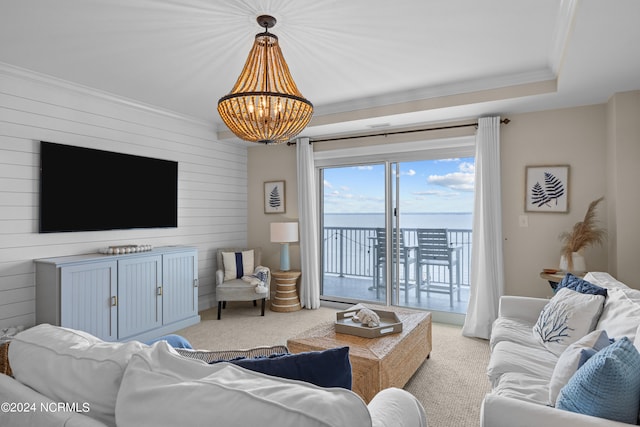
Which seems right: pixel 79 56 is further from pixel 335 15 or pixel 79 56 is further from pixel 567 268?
pixel 567 268

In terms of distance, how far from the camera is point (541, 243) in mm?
3910

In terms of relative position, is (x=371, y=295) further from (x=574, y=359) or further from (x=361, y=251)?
(x=574, y=359)

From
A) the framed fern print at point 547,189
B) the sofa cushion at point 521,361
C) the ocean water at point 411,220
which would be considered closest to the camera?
the sofa cushion at point 521,361

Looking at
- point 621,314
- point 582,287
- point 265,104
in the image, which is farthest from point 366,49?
point 621,314

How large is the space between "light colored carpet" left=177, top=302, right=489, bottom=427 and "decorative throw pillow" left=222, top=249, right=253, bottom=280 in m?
0.50

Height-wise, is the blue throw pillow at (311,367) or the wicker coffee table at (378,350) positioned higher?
the blue throw pillow at (311,367)

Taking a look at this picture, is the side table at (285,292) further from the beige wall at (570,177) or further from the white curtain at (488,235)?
the beige wall at (570,177)

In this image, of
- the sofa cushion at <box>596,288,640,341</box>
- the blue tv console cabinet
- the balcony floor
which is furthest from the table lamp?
the sofa cushion at <box>596,288,640,341</box>

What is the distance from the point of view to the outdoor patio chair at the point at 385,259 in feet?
Result: 15.7

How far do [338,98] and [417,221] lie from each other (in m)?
1.79

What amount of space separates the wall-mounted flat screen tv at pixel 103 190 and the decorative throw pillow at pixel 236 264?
0.81 meters

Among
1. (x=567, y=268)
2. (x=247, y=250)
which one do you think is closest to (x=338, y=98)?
(x=247, y=250)

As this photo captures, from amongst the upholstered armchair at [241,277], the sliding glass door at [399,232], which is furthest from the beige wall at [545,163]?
the upholstered armchair at [241,277]

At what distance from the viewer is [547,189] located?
12.6 ft
